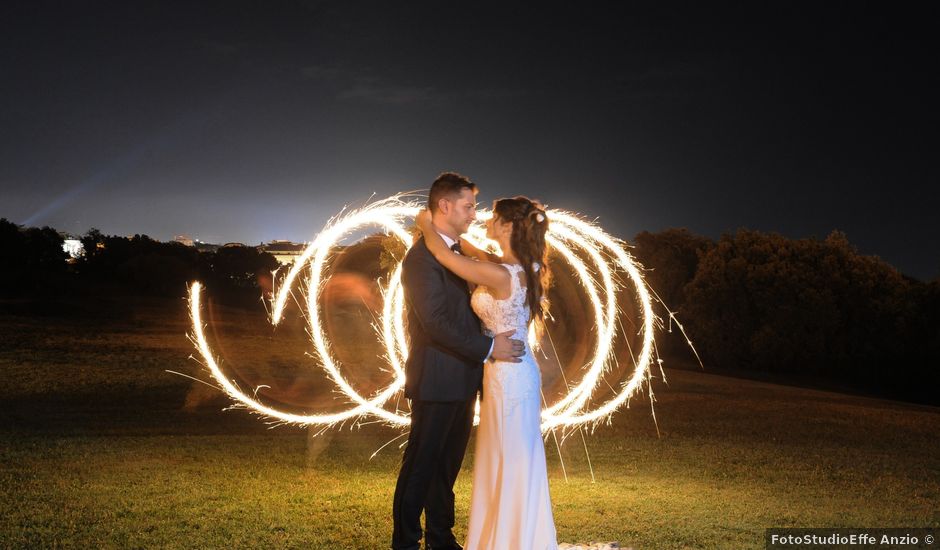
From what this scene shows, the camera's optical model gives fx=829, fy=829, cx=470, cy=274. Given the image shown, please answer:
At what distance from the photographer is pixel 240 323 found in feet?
103

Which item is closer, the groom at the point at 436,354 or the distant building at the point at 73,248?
the groom at the point at 436,354

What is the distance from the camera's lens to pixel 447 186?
585cm

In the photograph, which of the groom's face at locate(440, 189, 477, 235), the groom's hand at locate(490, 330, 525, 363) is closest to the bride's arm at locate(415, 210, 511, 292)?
the groom's face at locate(440, 189, 477, 235)

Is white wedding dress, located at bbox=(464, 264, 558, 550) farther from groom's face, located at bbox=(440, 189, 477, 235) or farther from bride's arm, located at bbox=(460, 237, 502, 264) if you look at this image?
groom's face, located at bbox=(440, 189, 477, 235)

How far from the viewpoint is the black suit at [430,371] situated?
5699mm

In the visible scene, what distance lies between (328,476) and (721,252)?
2998 centimetres

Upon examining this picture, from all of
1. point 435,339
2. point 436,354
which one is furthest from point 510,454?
point 435,339

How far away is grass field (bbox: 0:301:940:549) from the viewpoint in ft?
23.7

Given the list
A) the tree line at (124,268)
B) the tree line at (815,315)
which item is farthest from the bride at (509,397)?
the tree line at (124,268)

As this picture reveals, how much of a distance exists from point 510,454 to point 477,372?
0.62m

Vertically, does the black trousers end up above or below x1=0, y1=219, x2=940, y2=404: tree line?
below

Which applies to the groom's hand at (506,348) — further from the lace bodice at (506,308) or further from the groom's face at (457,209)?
the groom's face at (457,209)

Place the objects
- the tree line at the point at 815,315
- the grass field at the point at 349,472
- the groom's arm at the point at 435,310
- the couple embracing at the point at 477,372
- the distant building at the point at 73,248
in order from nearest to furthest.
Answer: the groom's arm at the point at 435,310, the couple embracing at the point at 477,372, the grass field at the point at 349,472, the tree line at the point at 815,315, the distant building at the point at 73,248

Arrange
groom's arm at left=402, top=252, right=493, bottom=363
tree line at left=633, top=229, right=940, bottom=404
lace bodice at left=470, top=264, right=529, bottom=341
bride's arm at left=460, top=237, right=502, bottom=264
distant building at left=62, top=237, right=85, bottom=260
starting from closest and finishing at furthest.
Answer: groom's arm at left=402, top=252, right=493, bottom=363 < lace bodice at left=470, top=264, right=529, bottom=341 < bride's arm at left=460, top=237, right=502, bottom=264 < tree line at left=633, top=229, right=940, bottom=404 < distant building at left=62, top=237, right=85, bottom=260
